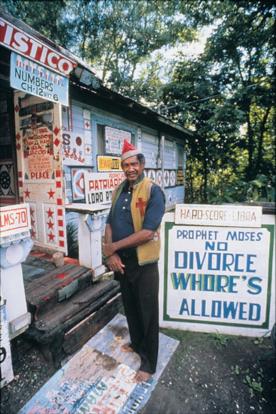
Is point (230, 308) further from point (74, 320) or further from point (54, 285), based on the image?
point (54, 285)

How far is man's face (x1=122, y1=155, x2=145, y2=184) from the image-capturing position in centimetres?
206

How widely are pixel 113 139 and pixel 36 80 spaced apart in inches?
120

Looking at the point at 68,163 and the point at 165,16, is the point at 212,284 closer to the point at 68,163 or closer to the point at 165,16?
the point at 68,163

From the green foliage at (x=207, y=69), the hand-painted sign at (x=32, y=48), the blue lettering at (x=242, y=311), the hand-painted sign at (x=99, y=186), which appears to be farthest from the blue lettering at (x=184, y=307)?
the green foliage at (x=207, y=69)

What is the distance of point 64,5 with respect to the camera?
1121 cm

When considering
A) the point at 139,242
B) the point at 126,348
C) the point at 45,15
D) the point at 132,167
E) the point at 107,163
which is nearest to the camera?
the point at 139,242

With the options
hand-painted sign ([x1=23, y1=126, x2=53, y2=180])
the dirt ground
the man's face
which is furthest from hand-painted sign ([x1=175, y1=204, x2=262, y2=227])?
hand-painted sign ([x1=23, y1=126, x2=53, y2=180])

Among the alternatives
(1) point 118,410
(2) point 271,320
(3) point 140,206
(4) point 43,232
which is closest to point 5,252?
(3) point 140,206

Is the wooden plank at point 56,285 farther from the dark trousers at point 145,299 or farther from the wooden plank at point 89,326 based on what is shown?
the dark trousers at point 145,299

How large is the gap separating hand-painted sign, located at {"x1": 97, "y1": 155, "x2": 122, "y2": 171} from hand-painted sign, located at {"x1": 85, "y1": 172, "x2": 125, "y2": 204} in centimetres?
19

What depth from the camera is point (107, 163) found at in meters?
5.54

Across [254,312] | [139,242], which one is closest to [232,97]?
[254,312]

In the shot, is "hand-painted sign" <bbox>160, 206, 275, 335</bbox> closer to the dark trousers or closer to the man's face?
the dark trousers

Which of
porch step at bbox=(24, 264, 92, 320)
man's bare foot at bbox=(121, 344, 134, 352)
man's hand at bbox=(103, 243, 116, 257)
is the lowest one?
man's bare foot at bbox=(121, 344, 134, 352)
